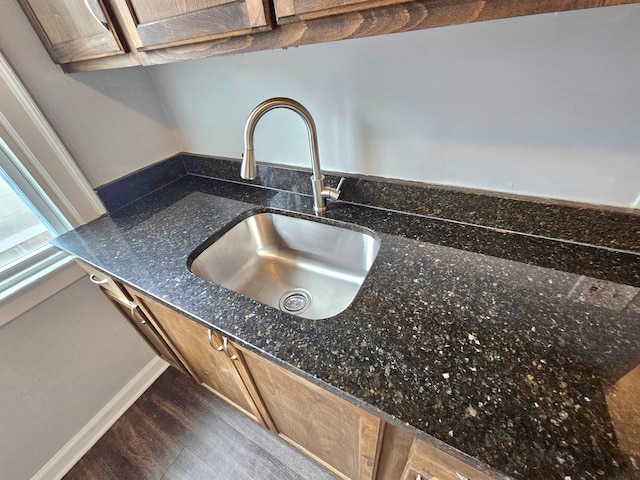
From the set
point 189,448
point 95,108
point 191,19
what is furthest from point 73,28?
point 189,448

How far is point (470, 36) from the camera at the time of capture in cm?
61

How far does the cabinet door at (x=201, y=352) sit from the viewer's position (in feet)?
2.78

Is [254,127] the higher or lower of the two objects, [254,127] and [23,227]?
the higher

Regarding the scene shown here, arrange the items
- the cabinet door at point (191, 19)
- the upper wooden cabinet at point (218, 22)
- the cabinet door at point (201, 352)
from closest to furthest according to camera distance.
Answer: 1. the upper wooden cabinet at point (218, 22)
2. the cabinet door at point (191, 19)
3. the cabinet door at point (201, 352)

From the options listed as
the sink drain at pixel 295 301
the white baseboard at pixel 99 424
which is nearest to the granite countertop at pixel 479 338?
the sink drain at pixel 295 301

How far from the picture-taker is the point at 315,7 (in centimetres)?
43

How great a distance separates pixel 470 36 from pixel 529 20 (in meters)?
0.11

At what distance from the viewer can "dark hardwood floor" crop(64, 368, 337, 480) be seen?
3.85 feet

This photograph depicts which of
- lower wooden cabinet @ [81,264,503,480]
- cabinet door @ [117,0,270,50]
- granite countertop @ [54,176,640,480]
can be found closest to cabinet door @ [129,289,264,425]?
lower wooden cabinet @ [81,264,503,480]

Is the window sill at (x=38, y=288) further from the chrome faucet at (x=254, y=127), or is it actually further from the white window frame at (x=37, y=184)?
the chrome faucet at (x=254, y=127)

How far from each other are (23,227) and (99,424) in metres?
0.99

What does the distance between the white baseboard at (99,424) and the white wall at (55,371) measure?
0.09ft

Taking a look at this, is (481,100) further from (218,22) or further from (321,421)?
(321,421)

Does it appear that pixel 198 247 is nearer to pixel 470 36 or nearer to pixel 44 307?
pixel 44 307
